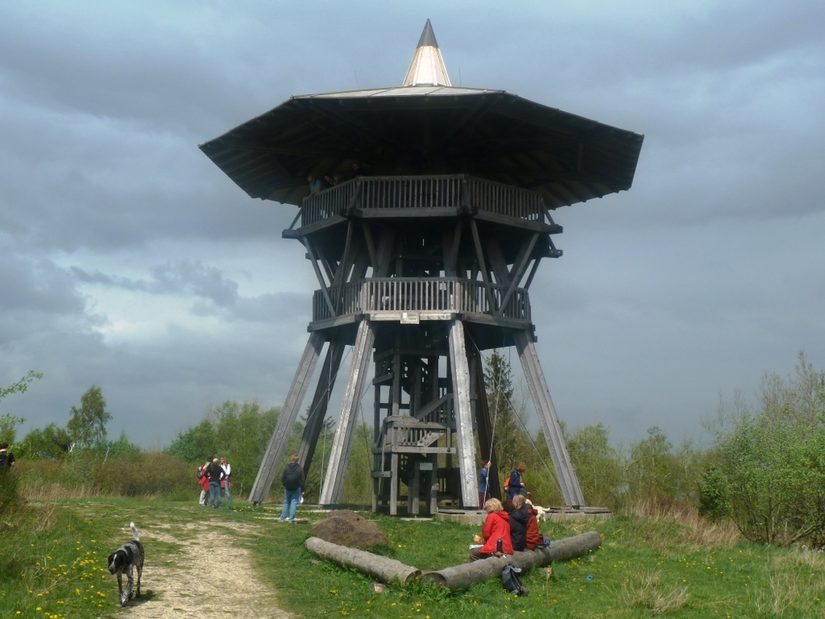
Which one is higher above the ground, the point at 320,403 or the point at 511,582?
the point at 320,403

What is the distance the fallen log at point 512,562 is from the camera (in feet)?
40.7

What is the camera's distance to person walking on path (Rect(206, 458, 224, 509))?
2469cm

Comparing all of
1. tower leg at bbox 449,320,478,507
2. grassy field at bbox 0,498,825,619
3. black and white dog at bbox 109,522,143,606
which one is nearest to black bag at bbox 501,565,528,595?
grassy field at bbox 0,498,825,619

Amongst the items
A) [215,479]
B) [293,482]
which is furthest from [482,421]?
[293,482]

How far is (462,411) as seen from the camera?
22.6 meters

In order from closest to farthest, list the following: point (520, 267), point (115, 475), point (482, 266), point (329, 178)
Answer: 1. point (482, 266)
2. point (520, 267)
3. point (329, 178)
4. point (115, 475)

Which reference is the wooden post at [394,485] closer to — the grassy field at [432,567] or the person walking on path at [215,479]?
the person walking on path at [215,479]

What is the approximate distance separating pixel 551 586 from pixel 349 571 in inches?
112

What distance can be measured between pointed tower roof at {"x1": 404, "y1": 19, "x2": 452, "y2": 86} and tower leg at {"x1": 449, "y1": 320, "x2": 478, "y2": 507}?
26.0 ft

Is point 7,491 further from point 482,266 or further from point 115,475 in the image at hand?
point 115,475

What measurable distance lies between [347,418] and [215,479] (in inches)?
172

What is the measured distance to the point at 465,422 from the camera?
888 inches

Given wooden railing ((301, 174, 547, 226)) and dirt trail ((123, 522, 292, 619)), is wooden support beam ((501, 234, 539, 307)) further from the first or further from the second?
dirt trail ((123, 522, 292, 619))

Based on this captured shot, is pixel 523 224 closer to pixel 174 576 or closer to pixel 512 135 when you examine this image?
pixel 512 135
